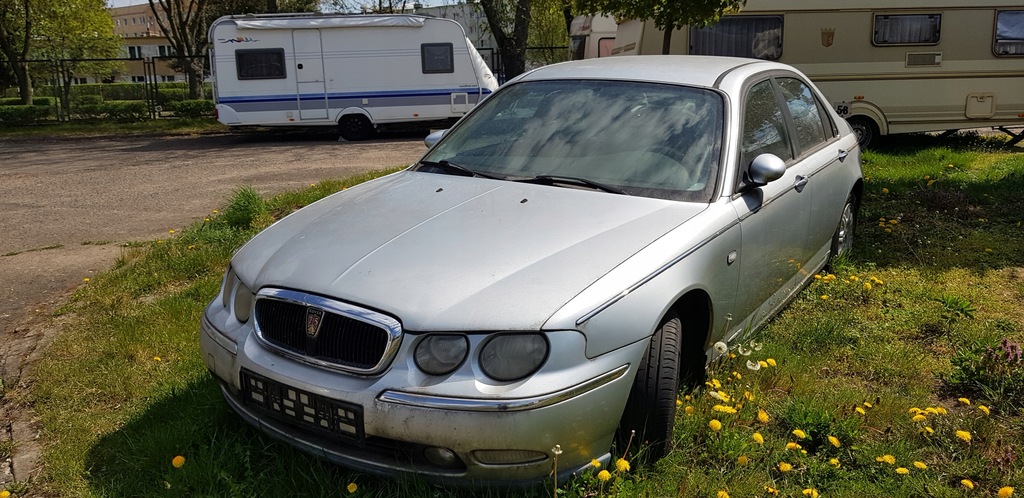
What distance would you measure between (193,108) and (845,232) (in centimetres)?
2117

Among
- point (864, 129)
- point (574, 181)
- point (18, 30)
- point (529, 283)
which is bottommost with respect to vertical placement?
point (864, 129)

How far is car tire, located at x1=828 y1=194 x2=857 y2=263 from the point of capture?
214 inches

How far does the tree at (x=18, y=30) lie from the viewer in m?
26.4

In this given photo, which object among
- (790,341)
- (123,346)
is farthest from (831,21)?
(123,346)

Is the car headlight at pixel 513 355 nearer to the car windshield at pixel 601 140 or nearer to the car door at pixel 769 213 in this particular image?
the car windshield at pixel 601 140

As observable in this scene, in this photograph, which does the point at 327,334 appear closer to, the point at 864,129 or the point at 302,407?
the point at 302,407

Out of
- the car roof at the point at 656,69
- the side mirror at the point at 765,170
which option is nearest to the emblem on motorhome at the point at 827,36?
the car roof at the point at 656,69

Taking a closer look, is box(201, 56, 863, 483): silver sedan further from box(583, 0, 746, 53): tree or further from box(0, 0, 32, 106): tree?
box(0, 0, 32, 106): tree

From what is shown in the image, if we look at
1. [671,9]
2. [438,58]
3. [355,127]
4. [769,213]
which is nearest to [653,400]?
[769,213]

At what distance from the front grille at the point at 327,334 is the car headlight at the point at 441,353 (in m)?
0.11

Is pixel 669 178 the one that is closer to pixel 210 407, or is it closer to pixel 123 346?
pixel 210 407

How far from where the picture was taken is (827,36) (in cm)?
1209

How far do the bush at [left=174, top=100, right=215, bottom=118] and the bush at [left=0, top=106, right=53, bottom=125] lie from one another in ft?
11.5

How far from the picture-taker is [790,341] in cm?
432
